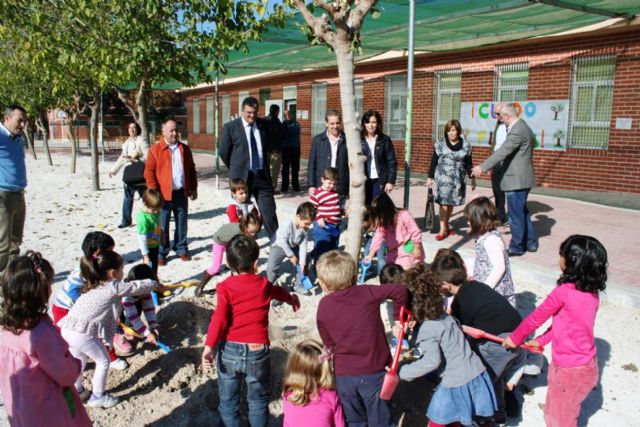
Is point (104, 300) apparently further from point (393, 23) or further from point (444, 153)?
point (393, 23)

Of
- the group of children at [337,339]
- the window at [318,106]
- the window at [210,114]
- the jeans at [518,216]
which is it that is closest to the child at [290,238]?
the group of children at [337,339]

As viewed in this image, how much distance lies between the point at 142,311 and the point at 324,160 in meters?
2.85

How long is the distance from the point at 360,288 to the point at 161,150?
4468 millimetres

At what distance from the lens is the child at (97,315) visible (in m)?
3.39

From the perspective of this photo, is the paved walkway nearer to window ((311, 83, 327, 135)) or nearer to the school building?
the school building

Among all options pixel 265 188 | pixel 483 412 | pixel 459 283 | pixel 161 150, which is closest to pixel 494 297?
pixel 459 283

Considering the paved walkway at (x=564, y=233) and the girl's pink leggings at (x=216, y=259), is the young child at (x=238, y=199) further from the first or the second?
the paved walkway at (x=564, y=233)

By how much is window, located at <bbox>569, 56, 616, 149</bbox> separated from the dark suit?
7629mm

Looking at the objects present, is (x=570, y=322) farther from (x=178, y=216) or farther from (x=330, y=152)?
(x=178, y=216)

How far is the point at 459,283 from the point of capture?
340 cm

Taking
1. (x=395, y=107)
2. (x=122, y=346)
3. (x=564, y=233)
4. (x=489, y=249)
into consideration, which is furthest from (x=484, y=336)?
(x=395, y=107)

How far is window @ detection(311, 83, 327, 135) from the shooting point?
1800 centimetres

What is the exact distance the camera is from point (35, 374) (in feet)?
8.08

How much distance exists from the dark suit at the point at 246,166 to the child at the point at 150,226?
3.15 ft
